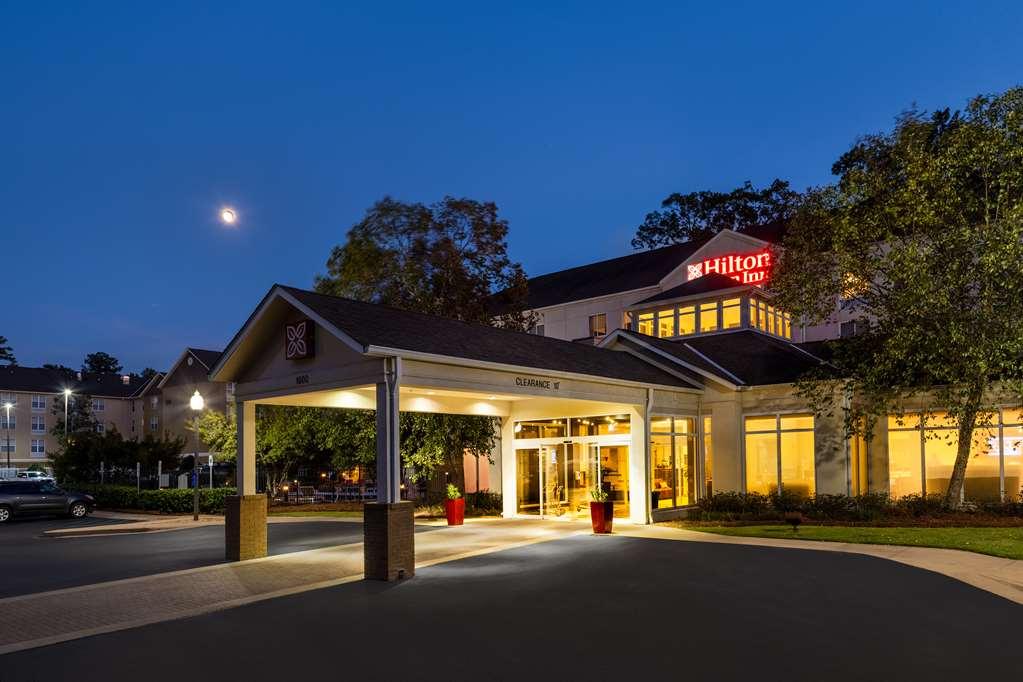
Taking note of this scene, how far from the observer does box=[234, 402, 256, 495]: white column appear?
17.3 m

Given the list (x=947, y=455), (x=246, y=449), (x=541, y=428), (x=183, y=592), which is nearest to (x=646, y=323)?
(x=541, y=428)

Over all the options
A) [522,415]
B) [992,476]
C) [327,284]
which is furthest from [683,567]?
[327,284]

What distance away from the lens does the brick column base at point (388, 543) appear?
1374 centimetres

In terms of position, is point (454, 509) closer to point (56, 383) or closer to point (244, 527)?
point (244, 527)

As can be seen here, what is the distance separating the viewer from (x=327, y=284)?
1267 inches

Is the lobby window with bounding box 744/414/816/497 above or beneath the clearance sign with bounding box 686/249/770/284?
beneath

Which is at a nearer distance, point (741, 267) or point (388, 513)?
point (388, 513)

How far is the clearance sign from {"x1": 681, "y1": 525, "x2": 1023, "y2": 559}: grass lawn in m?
17.3

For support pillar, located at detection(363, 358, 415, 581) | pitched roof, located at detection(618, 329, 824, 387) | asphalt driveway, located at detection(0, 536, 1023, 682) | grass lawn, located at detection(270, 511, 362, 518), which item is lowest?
grass lawn, located at detection(270, 511, 362, 518)

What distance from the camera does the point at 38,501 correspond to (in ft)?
100.0

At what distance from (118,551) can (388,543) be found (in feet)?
31.2

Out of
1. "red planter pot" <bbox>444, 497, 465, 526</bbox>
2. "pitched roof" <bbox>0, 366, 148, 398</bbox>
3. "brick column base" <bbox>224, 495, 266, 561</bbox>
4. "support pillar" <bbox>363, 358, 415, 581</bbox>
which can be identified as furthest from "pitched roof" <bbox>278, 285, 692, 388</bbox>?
"pitched roof" <bbox>0, 366, 148, 398</bbox>

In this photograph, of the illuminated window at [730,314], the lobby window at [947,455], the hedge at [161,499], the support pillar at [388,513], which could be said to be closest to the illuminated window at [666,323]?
the illuminated window at [730,314]

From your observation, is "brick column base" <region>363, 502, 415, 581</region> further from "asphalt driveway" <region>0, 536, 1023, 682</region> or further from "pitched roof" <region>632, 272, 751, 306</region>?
"pitched roof" <region>632, 272, 751, 306</region>
